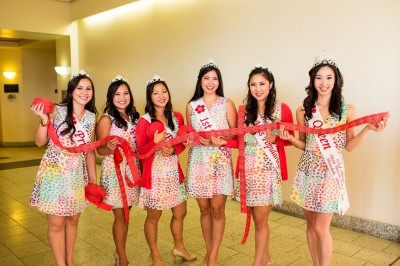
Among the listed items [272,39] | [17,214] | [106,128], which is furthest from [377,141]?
[17,214]

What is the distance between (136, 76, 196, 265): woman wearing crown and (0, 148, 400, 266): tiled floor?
1.81 feet

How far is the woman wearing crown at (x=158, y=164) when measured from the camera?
101 inches

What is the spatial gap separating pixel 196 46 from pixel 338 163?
10.3 feet

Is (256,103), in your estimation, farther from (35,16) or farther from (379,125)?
(35,16)

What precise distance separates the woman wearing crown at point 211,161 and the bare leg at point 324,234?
0.62 metres

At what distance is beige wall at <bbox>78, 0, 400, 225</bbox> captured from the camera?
10.5 feet

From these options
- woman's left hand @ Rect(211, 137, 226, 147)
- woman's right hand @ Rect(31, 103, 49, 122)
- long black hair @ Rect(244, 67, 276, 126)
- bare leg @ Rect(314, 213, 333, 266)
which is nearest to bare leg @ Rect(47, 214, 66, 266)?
woman's right hand @ Rect(31, 103, 49, 122)

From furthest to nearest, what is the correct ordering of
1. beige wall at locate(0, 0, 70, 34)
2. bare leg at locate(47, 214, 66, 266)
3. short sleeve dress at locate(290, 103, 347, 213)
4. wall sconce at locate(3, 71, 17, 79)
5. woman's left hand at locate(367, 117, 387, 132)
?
wall sconce at locate(3, 71, 17, 79) → beige wall at locate(0, 0, 70, 34) → bare leg at locate(47, 214, 66, 266) → short sleeve dress at locate(290, 103, 347, 213) → woman's left hand at locate(367, 117, 387, 132)

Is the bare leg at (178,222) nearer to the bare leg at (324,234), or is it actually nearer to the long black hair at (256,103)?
the long black hair at (256,103)

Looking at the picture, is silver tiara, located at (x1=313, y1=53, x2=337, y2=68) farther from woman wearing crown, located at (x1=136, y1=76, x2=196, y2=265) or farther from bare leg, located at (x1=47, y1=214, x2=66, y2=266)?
bare leg, located at (x1=47, y1=214, x2=66, y2=266)

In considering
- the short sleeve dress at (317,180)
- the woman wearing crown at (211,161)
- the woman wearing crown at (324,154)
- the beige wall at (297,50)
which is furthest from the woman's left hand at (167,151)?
the beige wall at (297,50)

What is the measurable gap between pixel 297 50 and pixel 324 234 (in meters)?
2.15

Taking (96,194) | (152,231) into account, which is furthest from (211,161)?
(96,194)

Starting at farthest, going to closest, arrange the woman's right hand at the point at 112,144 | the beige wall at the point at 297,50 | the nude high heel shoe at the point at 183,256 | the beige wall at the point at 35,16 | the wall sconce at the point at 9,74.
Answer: the wall sconce at the point at 9,74 < the beige wall at the point at 35,16 < the beige wall at the point at 297,50 < the nude high heel shoe at the point at 183,256 < the woman's right hand at the point at 112,144
